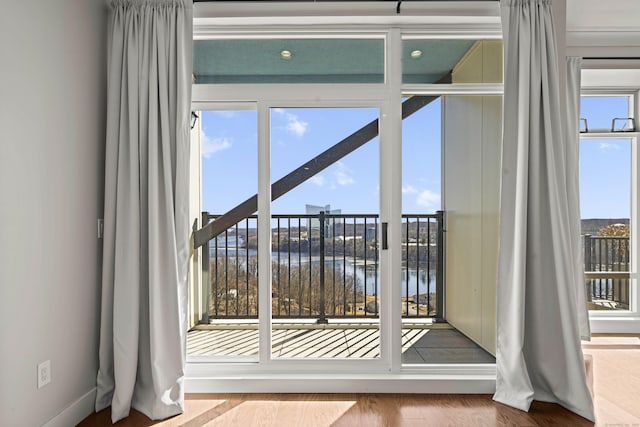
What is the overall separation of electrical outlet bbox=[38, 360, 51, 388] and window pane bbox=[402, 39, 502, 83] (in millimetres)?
2595

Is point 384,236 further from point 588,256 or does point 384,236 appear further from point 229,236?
point 588,256

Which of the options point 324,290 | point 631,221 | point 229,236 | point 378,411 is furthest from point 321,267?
point 631,221

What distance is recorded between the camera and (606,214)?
3621 mm

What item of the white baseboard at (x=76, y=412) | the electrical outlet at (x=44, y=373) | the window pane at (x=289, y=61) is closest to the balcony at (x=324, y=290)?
the white baseboard at (x=76, y=412)

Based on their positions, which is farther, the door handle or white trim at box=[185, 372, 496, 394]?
the door handle

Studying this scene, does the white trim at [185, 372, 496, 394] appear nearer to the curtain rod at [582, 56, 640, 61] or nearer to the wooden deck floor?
the wooden deck floor

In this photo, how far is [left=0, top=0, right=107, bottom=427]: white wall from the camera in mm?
1624

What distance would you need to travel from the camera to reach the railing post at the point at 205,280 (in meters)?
2.48

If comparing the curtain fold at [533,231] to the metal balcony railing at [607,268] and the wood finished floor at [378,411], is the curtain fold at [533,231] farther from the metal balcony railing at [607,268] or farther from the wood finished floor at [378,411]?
the metal balcony railing at [607,268]

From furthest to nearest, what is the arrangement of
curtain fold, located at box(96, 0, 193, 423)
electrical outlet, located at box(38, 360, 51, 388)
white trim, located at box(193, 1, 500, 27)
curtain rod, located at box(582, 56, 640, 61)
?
curtain rod, located at box(582, 56, 640, 61)
white trim, located at box(193, 1, 500, 27)
curtain fold, located at box(96, 0, 193, 423)
electrical outlet, located at box(38, 360, 51, 388)

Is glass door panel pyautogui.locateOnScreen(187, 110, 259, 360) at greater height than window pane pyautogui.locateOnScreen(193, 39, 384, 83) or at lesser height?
lesser

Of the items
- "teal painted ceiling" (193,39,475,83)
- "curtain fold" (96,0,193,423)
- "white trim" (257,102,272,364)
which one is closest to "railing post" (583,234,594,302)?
"teal painted ceiling" (193,39,475,83)

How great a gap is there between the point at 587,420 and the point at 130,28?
11.3ft

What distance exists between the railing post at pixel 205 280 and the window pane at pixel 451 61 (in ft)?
5.44
